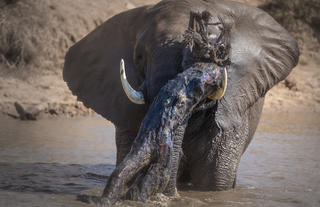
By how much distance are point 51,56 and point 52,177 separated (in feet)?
20.0

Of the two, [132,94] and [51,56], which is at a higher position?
[132,94]

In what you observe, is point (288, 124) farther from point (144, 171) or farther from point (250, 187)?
point (144, 171)

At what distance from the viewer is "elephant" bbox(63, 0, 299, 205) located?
10.7 feet

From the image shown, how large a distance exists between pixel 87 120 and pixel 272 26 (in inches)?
183

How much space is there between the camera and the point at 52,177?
4.65m

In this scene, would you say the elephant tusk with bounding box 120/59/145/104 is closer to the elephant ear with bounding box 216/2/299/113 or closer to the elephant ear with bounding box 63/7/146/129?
the elephant ear with bounding box 63/7/146/129

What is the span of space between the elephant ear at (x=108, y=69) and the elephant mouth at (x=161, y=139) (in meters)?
0.59

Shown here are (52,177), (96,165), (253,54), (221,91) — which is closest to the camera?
(221,91)

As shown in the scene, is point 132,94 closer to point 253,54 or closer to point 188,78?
point 188,78

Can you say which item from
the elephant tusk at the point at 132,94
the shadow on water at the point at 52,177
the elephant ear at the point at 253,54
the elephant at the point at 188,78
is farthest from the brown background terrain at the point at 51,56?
the elephant tusk at the point at 132,94

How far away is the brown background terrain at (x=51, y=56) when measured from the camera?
9148 mm

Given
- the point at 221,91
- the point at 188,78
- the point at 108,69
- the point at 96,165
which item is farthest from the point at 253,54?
the point at 96,165

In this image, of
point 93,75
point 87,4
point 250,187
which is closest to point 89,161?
point 93,75

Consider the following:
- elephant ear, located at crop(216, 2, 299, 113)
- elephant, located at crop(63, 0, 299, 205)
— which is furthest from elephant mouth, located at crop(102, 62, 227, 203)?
elephant ear, located at crop(216, 2, 299, 113)
